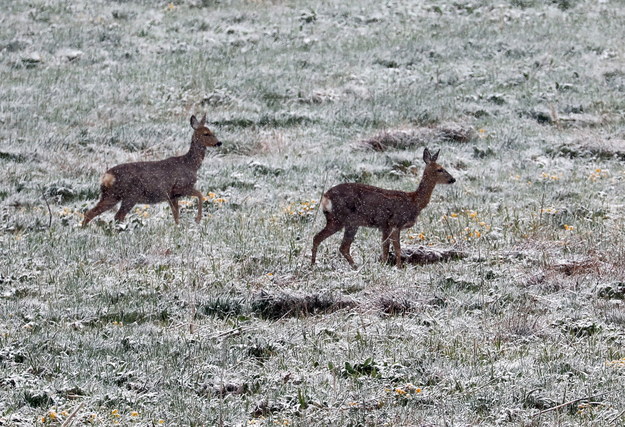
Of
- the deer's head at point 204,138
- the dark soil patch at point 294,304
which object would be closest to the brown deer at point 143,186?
the deer's head at point 204,138

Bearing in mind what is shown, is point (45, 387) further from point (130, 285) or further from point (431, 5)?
point (431, 5)

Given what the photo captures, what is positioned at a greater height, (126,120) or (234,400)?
(234,400)

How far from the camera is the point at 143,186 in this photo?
39.5 feet

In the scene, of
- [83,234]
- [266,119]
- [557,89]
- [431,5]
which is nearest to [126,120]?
[266,119]

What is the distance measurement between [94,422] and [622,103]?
15479 mm

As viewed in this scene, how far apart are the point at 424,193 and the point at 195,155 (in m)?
3.64

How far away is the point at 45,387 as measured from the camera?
255 inches

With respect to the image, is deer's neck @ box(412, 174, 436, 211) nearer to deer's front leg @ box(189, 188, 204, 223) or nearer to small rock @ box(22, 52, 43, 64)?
deer's front leg @ box(189, 188, 204, 223)

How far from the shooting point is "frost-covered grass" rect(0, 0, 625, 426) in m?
6.63

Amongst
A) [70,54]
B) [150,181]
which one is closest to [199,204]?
[150,181]

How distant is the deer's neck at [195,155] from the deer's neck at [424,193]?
346 centimetres

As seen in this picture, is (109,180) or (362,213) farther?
(109,180)

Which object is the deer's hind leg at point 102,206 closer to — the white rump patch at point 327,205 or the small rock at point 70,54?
the white rump patch at point 327,205

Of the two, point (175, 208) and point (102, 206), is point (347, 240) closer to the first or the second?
point (175, 208)
